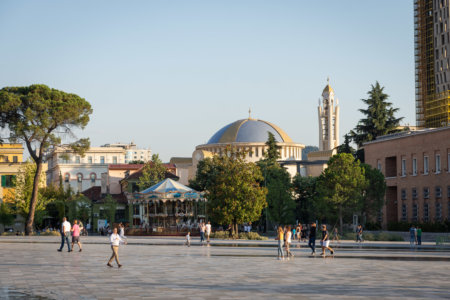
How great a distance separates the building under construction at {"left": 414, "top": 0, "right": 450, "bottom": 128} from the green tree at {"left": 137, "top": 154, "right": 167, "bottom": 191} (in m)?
38.0

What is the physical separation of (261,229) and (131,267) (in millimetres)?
58898

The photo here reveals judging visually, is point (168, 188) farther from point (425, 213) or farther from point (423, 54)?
point (423, 54)

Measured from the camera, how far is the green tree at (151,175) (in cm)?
8681

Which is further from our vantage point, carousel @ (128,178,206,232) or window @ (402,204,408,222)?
window @ (402,204,408,222)

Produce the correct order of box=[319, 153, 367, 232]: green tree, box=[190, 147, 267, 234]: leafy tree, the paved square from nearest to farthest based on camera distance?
1. the paved square
2. box=[190, 147, 267, 234]: leafy tree
3. box=[319, 153, 367, 232]: green tree

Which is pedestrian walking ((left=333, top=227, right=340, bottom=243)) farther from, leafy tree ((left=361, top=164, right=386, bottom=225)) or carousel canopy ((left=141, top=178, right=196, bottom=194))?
carousel canopy ((left=141, top=178, right=196, bottom=194))

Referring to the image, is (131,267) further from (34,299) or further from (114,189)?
(114,189)

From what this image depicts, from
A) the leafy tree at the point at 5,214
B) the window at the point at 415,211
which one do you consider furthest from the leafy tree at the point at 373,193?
the leafy tree at the point at 5,214

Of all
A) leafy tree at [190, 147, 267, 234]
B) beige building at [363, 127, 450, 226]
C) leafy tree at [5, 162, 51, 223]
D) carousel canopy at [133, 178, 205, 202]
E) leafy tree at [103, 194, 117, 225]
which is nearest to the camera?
leafy tree at [190, 147, 267, 234]

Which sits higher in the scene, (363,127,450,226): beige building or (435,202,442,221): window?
(363,127,450,226): beige building

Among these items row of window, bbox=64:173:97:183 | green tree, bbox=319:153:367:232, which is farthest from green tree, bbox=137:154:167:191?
row of window, bbox=64:173:97:183

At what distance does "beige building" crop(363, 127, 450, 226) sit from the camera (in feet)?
209

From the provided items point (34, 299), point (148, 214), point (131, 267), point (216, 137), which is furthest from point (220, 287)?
point (216, 137)

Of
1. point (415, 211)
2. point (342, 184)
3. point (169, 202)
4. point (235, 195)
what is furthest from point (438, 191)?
point (169, 202)
